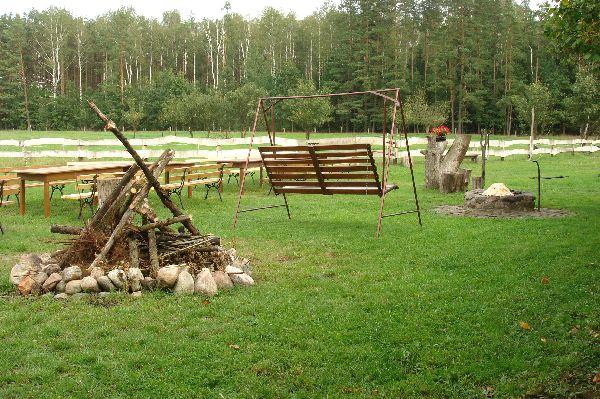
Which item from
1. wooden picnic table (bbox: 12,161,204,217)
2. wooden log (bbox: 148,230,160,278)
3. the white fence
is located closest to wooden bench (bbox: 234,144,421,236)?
wooden log (bbox: 148,230,160,278)

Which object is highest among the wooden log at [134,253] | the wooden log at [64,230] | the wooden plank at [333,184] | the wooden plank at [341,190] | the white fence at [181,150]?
the white fence at [181,150]

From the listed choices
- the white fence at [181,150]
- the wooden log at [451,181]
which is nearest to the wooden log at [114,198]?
the wooden log at [451,181]

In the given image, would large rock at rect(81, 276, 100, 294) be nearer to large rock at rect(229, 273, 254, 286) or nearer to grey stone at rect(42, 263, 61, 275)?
grey stone at rect(42, 263, 61, 275)

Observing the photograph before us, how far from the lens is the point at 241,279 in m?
6.20

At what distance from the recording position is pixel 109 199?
270 inches

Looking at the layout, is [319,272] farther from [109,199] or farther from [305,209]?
[305,209]

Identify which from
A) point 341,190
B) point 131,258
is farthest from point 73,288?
point 341,190

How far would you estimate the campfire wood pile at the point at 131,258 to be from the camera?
595 cm

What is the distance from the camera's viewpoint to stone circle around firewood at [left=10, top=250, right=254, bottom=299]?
5.88 meters

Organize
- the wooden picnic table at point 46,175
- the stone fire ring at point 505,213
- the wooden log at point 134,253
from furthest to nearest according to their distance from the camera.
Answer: the wooden picnic table at point 46,175 < the stone fire ring at point 505,213 < the wooden log at point 134,253

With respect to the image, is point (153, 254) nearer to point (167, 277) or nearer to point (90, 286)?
point (167, 277)

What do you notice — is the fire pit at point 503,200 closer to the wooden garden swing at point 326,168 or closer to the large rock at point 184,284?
the wooden garden swing at point 326,168

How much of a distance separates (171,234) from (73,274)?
1.20 meters

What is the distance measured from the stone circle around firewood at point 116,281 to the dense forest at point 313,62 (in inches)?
1355
